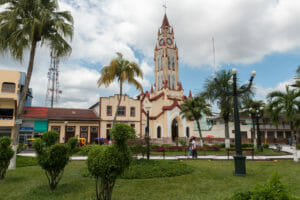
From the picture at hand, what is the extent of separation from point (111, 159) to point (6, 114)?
2854 cm

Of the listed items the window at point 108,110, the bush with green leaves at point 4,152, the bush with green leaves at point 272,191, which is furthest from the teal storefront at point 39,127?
the bush with green leaves at point 272,191

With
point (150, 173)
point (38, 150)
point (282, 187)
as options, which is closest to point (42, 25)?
point (38, 150)

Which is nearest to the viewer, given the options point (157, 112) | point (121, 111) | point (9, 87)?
point (9, 87)

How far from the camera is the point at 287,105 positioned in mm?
14617

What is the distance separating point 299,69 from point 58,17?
16.4m

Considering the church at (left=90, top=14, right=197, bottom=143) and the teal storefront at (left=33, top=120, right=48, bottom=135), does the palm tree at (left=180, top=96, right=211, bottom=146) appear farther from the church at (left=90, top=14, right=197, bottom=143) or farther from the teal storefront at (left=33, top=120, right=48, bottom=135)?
the teal storefront at (left=33, top=120, right=48, bottom=135)

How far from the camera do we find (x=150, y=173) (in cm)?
884

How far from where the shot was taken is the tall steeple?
200 feet

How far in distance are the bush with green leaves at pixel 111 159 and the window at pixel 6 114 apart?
2731cm

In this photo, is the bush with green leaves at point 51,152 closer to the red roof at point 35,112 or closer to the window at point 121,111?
the red roof at point 35,112

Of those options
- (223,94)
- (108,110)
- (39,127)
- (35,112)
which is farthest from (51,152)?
(108,110)

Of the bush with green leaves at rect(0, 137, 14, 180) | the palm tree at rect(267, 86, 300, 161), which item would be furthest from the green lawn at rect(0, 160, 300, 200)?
the palm tree at rect(267, 86, 300, 161)

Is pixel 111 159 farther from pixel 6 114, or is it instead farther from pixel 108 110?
pixel 108 110

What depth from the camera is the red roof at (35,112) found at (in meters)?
28.5
